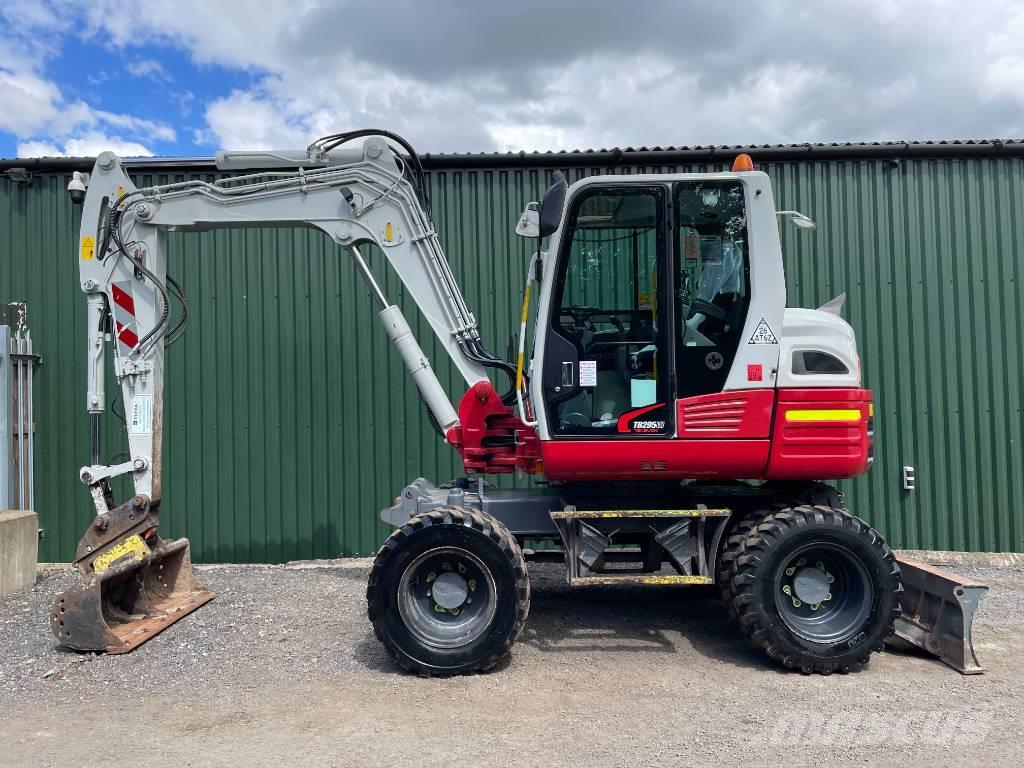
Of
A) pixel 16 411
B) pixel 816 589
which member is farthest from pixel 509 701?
pixel 16 411

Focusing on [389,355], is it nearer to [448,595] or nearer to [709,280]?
[448,595]

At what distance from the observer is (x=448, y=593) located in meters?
4.96

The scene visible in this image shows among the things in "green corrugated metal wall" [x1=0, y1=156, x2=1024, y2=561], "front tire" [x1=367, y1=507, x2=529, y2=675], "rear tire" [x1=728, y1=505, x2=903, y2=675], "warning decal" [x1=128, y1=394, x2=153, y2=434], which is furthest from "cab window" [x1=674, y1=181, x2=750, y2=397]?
"warning decal" [x1=128, y1=394, x2=153, y2=434]

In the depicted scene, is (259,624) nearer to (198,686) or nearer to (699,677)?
(198,686)

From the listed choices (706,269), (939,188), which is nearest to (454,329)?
(706,269)

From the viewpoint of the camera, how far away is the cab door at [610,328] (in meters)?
5.04

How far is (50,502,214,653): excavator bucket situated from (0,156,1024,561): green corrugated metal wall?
211cm

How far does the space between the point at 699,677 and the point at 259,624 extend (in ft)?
11.0

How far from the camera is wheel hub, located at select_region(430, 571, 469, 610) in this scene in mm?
4953

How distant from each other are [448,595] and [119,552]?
96.5 inches

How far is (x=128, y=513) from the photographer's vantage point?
551 centimetres

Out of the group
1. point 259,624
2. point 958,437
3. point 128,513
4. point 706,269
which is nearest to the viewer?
point 706,269

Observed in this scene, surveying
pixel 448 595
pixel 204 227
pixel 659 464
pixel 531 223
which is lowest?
pixel 448 595

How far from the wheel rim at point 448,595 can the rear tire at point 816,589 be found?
5.41ft
